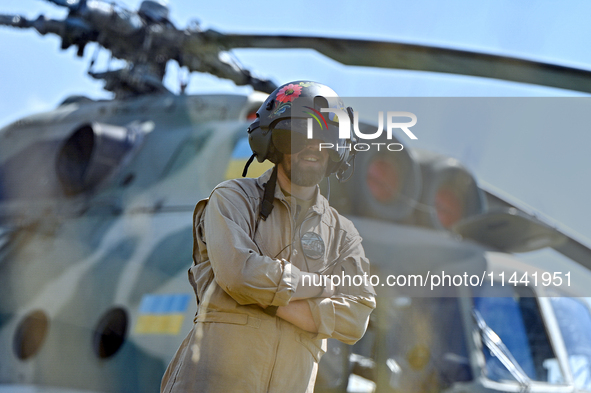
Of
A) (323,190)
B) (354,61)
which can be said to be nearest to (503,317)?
(354,61)

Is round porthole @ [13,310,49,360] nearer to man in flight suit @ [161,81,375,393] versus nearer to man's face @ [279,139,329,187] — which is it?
man in flight suit @ [161,81,375,393]

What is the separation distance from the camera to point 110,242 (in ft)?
13.1

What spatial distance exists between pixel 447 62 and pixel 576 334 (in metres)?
2.34

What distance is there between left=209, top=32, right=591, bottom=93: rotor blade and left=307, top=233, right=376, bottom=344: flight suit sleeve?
1.22 metres

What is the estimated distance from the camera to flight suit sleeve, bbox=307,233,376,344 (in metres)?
1.48

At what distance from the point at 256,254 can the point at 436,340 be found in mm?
2365

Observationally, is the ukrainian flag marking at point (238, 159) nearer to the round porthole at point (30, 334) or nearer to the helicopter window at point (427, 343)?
the helicopter window at point (427, 343)

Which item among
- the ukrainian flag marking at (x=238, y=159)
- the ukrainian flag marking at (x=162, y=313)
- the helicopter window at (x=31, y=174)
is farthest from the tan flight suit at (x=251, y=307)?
the helicopter window at (x=31, y=174)

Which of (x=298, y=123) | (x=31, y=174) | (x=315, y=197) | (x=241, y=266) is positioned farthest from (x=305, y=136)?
(x=31, y=174)

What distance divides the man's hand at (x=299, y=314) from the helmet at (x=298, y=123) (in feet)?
1.49

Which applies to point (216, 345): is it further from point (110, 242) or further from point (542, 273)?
point (110, 242)

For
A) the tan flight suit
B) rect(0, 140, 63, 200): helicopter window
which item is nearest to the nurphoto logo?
the tan flight suit

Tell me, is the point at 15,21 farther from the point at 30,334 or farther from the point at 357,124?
the point at 357,124

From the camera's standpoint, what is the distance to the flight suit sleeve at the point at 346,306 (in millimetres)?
1481
